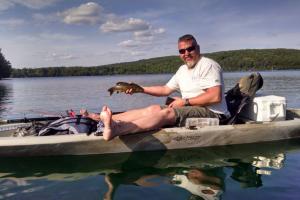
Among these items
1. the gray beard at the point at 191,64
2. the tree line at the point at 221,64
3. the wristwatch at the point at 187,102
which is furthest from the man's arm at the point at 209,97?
the tree line at the point at 221,64

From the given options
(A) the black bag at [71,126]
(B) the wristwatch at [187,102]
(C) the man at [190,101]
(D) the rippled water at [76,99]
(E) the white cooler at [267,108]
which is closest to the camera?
(C) the man at [190,101]

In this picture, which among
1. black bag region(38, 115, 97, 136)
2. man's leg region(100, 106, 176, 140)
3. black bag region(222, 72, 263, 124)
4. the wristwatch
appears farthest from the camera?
black bag region(222, 72, 263, 124)

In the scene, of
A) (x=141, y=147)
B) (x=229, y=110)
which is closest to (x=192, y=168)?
(x=141, y=147)

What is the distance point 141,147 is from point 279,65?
120136mm

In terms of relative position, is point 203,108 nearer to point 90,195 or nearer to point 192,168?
point 192,168

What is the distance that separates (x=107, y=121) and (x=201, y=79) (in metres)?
2.12

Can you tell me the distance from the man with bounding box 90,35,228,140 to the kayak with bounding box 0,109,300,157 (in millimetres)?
226

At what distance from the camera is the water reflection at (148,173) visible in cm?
521

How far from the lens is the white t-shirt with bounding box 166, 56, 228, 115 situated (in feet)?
22.8

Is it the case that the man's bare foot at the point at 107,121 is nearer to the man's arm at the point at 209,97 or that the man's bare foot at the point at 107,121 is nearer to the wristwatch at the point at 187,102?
the wristwatch at the point at 187,102

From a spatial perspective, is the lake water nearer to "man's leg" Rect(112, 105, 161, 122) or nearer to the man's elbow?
"man's leg" Rect(112, 105, 161, 122)

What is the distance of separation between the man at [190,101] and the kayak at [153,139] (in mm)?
226

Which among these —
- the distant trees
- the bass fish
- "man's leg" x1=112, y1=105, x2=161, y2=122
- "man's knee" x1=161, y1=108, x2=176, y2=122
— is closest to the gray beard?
"man's knee" x1=161, y1=108, x2=176, y2=122

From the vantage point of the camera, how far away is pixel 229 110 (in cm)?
816
